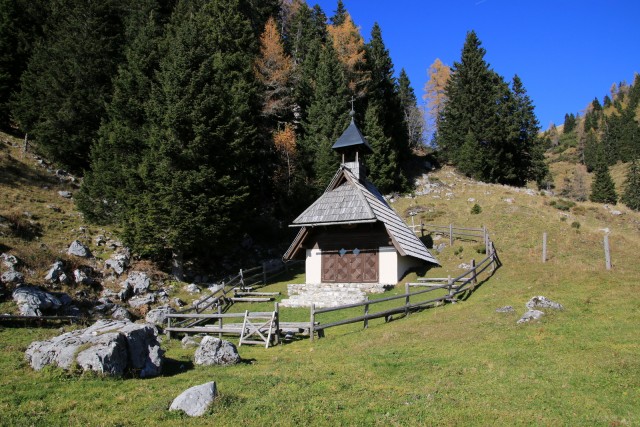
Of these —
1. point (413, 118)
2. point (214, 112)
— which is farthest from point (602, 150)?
point (214, 112)

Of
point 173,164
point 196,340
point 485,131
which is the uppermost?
point 485,131

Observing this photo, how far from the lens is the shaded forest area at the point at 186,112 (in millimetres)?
24750

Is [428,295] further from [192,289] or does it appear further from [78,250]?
[78,250]

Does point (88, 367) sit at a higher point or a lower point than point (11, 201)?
lower

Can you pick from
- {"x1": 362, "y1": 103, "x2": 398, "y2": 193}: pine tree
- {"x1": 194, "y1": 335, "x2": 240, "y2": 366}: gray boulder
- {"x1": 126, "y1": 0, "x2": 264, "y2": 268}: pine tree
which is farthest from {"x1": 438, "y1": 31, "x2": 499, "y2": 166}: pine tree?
{"x1": 194, "y1": 335, "x2": 240, "y2": 366}: gray boulder

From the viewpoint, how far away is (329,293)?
23.7 metres

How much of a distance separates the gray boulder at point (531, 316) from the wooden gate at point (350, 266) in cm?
1213

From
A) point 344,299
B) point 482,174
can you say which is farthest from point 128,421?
point 482,174

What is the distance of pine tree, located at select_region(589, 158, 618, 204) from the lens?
67.3m

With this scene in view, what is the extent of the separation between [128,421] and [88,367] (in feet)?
9.64

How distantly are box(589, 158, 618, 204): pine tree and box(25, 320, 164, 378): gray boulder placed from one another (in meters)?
74.8

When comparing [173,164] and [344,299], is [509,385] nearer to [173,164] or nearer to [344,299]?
[344,299]

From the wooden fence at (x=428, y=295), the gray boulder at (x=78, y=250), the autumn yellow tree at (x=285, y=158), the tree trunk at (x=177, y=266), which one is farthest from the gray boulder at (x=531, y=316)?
the autumn yellow tree at (x=285, y=158)

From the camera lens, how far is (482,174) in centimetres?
5144
